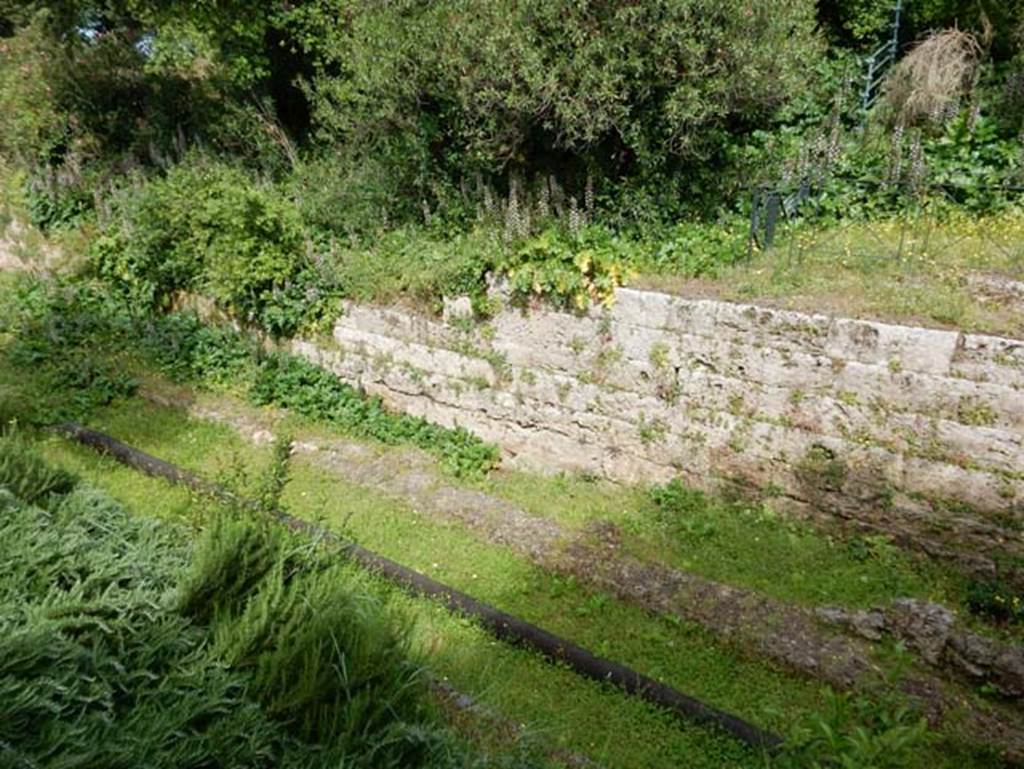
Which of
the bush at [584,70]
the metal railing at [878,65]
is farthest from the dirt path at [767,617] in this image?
the metal railing at [878,65]

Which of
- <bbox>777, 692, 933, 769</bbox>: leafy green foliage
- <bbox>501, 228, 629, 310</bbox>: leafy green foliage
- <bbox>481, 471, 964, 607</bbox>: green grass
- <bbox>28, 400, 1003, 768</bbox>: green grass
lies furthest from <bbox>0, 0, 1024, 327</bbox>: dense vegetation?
<bbox>777, 692, 933, 769</bbox>: leafy green foliage

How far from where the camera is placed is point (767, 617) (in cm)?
555

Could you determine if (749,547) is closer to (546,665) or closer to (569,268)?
(546,665)

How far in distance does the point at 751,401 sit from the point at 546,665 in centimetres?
309

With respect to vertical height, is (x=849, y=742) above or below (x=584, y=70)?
below

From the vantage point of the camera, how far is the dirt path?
4914 mm

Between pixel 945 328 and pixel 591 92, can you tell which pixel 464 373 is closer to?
pixel 591 92

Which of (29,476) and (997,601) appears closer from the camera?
(29,476)

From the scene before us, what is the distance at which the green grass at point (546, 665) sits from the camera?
4.61 metres

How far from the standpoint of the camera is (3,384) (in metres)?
8.81

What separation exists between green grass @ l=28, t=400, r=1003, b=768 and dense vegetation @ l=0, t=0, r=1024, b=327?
108 inches

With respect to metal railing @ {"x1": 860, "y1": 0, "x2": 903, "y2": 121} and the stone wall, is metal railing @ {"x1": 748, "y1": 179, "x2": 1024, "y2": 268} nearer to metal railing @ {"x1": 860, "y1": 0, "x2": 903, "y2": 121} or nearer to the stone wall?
the stone wall

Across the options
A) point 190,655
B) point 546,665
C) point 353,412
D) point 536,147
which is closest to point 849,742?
point 190,655

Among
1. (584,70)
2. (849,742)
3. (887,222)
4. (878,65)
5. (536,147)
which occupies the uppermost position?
(878,65)
